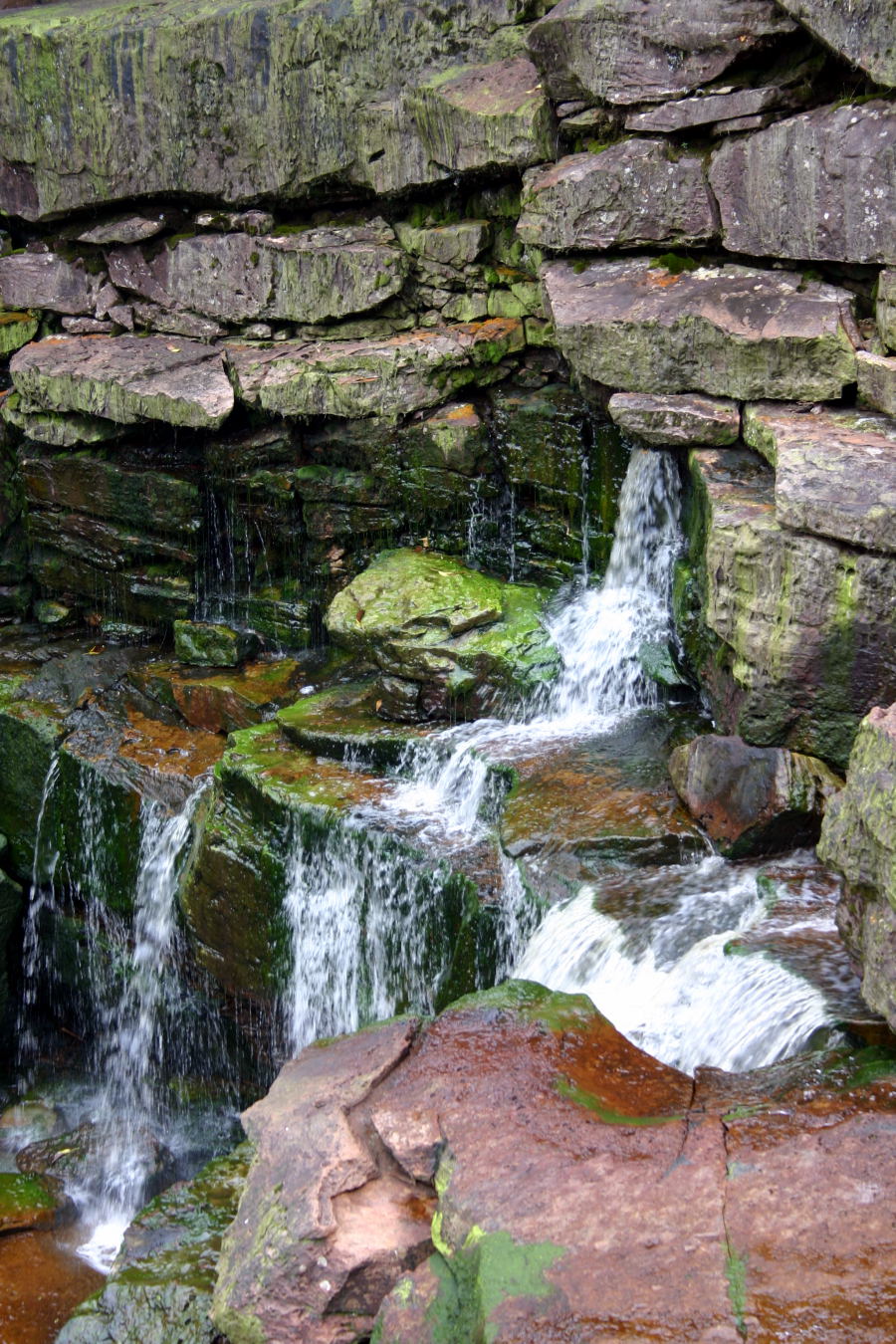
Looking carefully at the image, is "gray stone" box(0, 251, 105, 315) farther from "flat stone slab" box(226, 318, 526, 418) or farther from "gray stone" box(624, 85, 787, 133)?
"gray stone" box(624, 85, 787, 133)

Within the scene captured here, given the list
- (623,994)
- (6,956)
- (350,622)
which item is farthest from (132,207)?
(623,994)

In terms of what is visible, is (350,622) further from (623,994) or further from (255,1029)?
(623,994)

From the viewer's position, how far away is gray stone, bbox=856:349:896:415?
22.6ft

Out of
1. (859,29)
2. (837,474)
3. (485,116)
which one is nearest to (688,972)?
(837,474)

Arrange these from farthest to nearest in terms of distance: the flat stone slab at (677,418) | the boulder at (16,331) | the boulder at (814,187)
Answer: the boulder at (16,331)
the flat stone slab at (677,418)
the boulder at (814,187)

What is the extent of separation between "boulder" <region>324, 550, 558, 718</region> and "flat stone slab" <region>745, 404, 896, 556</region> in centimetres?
202

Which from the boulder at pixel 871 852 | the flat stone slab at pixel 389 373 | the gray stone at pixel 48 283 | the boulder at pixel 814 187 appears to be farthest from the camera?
the gray stone at pixel 48 283

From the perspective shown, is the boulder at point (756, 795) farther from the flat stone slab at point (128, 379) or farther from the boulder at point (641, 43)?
the flat stone slab at point (128, 379)

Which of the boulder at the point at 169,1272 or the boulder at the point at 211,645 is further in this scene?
the boulder at the point at 211,645

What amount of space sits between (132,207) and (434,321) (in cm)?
297

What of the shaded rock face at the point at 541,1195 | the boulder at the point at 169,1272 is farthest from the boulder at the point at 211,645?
the shaded rock face at the point at 541,1195

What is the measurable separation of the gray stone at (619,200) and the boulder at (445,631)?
2.44 meters

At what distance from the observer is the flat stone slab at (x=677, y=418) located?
24.8 feet

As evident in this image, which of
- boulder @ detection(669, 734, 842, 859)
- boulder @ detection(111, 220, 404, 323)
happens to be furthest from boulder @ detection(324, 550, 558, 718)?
boulder @ detection(111, 220, 404, 323)
